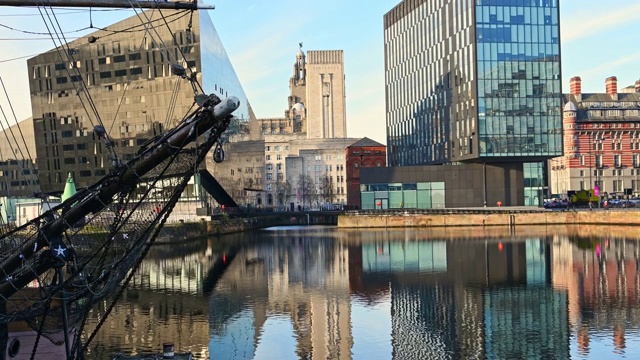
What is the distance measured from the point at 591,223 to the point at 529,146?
48.0 feet

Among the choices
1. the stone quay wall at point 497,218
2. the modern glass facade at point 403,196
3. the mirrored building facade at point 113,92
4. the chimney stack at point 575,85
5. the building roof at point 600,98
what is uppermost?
the chimney stack at point 575,85

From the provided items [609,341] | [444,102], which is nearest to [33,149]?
[444,102]

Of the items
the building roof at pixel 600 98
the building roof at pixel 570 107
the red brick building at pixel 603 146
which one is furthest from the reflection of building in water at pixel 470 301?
the building roof at pixel 600 98

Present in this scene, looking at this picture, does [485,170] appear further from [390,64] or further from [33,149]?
[33,149]

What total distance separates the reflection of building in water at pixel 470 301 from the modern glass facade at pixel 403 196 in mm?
41598

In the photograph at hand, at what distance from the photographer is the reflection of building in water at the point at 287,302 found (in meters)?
26.7

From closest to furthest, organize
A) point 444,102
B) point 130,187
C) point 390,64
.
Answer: point 130,187, point 444,102, point 390,64

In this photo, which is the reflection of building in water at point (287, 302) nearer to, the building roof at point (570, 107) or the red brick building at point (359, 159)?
the building roof at point (570, 107)

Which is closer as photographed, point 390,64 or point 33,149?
point 33,149

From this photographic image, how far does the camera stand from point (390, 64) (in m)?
135

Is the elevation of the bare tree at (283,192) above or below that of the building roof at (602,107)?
below

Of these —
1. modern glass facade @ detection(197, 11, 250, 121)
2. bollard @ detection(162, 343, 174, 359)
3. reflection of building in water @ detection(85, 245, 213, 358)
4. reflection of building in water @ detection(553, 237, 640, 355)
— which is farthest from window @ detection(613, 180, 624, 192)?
bollard @ detection(162, 343, 174, 359)

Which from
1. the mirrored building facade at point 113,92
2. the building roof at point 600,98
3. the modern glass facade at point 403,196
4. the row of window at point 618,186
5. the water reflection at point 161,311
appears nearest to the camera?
the water reflection at point 161,311

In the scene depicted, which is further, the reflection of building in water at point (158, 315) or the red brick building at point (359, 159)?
the red brick building at point (359, 159)
